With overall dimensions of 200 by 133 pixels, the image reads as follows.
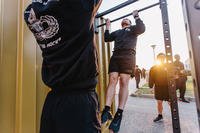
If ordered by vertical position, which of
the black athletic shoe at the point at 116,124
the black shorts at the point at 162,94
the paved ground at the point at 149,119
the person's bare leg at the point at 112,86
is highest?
the person's bare leg at the point at 112,86

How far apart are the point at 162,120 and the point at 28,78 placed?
6.35ft

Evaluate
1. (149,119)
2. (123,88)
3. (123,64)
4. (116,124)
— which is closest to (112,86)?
(123,88)

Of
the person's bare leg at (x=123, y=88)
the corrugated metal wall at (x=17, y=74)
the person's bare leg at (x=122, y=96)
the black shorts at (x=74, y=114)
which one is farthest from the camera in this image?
the person's bare leg at (x=123, y=88)

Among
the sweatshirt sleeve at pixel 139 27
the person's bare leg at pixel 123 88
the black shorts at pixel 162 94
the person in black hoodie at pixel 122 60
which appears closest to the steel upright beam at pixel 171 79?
the sweatshirt sleeve at pixel 139 27

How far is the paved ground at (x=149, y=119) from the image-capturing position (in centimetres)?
244

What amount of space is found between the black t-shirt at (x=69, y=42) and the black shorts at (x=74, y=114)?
0.06m

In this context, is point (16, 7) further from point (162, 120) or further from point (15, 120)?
point (162, 120)

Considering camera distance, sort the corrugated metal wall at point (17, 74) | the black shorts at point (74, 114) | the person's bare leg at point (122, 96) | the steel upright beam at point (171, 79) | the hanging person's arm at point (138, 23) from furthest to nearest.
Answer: the person's bare leg at point (122, 96)
the hanging person's arm at point (138, 23)
the corrugated metal wall at point (17, 74)
the steel upright beam at point (171, 79)
the black shorts at point (74, 114)

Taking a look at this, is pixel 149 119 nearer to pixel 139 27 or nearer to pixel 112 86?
pixel 112 86

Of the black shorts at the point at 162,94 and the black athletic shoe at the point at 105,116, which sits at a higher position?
the black shorts at the point at 162,94

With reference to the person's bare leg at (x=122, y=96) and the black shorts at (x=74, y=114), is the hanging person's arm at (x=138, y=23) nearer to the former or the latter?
the person's bare leg at (x=122, y=96)

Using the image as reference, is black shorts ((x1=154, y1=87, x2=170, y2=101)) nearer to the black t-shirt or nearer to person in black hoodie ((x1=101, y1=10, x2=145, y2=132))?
person in black hoodie ((x1=101, y1=10, x2=145, y2=132))

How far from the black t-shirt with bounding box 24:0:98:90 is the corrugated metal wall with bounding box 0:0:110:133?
0.46 m

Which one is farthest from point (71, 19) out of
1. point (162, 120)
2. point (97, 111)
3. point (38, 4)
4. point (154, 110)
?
point (154, 110)
